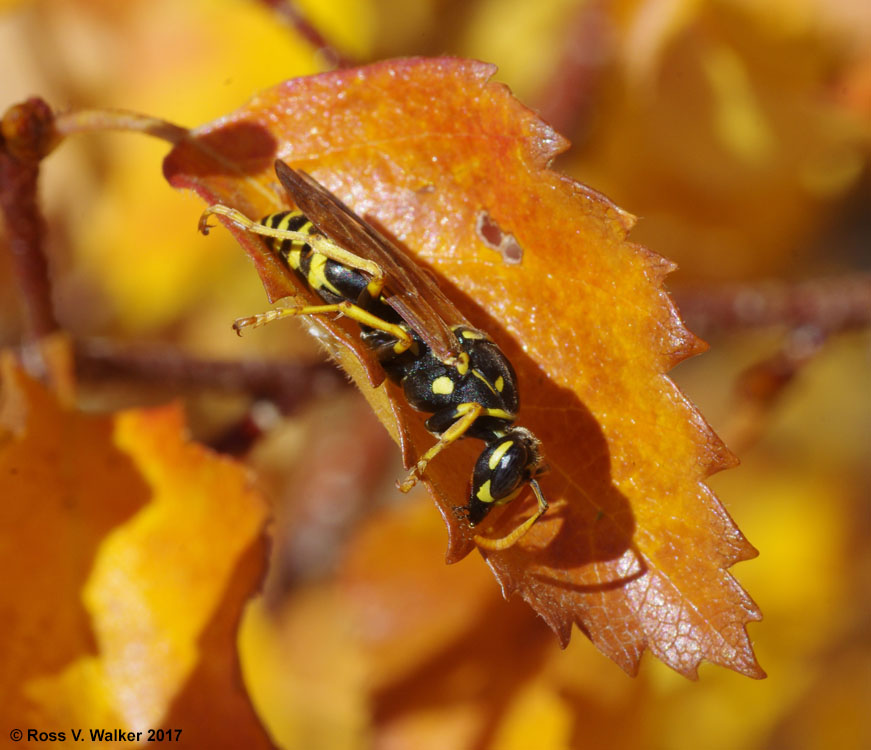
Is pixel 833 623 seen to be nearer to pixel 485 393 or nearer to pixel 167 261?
pixel 485 393

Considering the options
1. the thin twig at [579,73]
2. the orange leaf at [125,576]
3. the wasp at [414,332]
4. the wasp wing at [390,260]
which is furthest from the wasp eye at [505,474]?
the thin twig at [579,73]

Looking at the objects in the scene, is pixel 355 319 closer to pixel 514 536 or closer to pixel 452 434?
pixel 452 434

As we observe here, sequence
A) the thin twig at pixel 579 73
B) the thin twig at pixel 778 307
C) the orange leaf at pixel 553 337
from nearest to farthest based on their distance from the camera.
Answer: the orange leaf at pixel 553 337 < the thin twig at pixel 778 307 < the thin twig at pixel 579 73

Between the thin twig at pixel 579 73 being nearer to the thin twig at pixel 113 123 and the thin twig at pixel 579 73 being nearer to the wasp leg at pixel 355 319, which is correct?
the wasp leg at pixel 355 319

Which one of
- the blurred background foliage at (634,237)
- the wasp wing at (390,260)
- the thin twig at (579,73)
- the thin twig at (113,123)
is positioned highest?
Result: the thin twig at (113,123)

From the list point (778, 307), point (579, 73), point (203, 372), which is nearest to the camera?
point (203, 372)

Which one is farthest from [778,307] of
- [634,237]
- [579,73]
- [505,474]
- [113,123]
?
[113,123]

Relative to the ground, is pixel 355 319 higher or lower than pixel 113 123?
lower

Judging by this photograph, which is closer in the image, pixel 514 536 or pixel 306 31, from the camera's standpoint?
pixel 514 536
